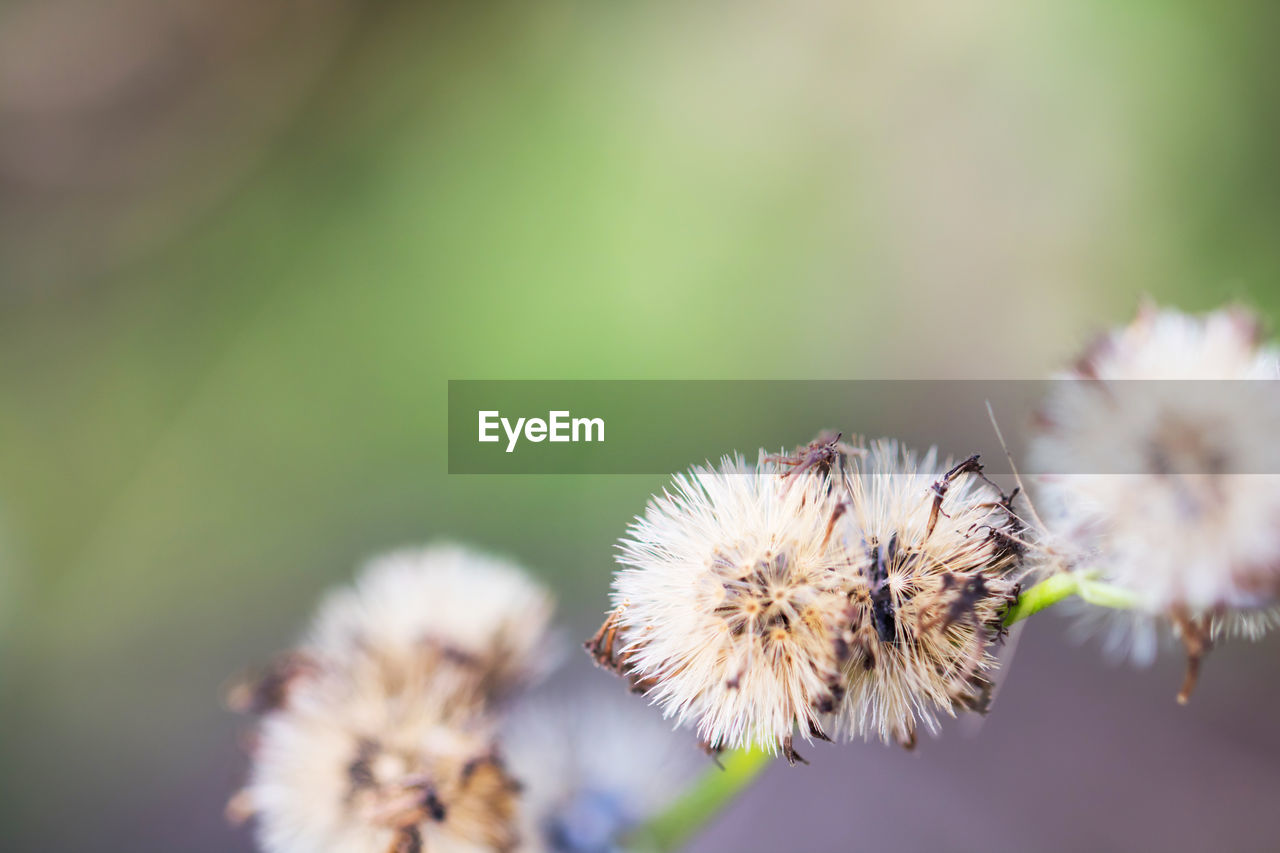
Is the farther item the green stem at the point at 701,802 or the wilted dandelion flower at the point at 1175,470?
the green stem at the point at 701,802

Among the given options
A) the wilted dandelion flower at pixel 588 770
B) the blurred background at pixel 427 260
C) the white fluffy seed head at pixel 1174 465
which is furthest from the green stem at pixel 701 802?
the blurred background at pixel 427 260

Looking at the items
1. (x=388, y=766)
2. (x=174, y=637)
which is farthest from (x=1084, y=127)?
(x=174, y=637)

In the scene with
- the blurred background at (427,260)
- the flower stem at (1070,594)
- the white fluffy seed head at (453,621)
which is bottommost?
the flower stem at (1070,594)

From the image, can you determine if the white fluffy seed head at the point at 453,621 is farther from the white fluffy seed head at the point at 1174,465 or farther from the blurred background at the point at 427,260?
Result: the blurred background at the point at 427,260

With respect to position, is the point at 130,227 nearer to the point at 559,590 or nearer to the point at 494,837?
the point at 559,590

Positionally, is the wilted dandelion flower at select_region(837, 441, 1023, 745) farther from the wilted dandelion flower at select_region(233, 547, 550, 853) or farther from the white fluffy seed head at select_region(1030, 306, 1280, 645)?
the wilted dandelion flower at select_region(233, 547, 550, 853)

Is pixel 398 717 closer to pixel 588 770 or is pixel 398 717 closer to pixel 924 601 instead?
pixel 588 770

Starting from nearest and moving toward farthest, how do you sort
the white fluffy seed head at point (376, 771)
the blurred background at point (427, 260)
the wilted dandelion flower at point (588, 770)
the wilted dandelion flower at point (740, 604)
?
the wilted dandelion flower at point (740, 604)
the white fluffy seed head at point (376, 771)
the wilted dandelion flower at point (588, 770)
the blurred background at point (427, 260)
